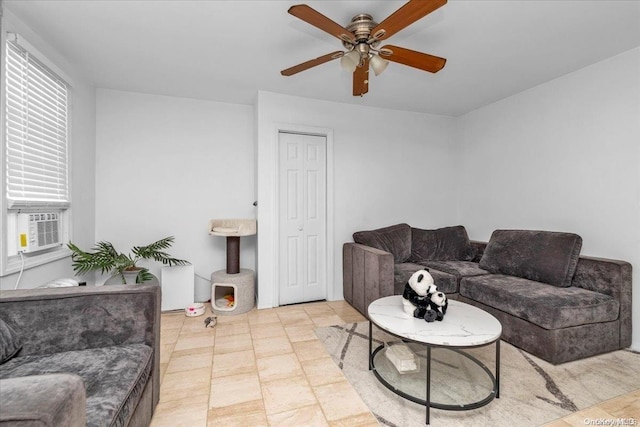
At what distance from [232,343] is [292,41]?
8.27ft

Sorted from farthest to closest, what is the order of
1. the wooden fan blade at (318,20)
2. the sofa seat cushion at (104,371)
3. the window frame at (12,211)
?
1. the window frame at (12,211)
2. the wooden fan blade at (318,20)
3. the sofa seat cushion at (104,371)

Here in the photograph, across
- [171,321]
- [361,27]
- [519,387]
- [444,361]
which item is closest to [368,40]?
[361,27]

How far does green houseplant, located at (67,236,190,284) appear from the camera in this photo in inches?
99.0

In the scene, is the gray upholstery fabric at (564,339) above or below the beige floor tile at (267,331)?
above

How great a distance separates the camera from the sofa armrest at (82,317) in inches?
53.7

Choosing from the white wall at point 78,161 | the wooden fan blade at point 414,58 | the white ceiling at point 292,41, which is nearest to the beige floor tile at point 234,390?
the white wall at point 78,161

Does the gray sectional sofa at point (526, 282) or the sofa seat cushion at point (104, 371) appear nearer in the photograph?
the sofa seat cushion at point (104, 371)

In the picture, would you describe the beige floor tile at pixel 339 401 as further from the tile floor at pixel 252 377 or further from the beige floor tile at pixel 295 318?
the beige floor tile at pixel 295 318

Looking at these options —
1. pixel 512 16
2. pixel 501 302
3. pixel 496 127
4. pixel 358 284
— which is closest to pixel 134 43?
pixel 512 16

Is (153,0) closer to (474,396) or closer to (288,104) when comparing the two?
(288,104)

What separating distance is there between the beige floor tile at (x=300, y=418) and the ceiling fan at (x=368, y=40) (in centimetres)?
209

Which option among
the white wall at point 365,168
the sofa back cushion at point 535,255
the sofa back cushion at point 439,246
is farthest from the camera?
the sofa back cushion at point 439,246

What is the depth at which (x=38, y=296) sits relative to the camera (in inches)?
54.9

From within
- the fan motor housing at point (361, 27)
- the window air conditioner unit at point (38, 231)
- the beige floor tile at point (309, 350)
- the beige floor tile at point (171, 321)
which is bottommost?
the beige floor tile at point (309, 350)
